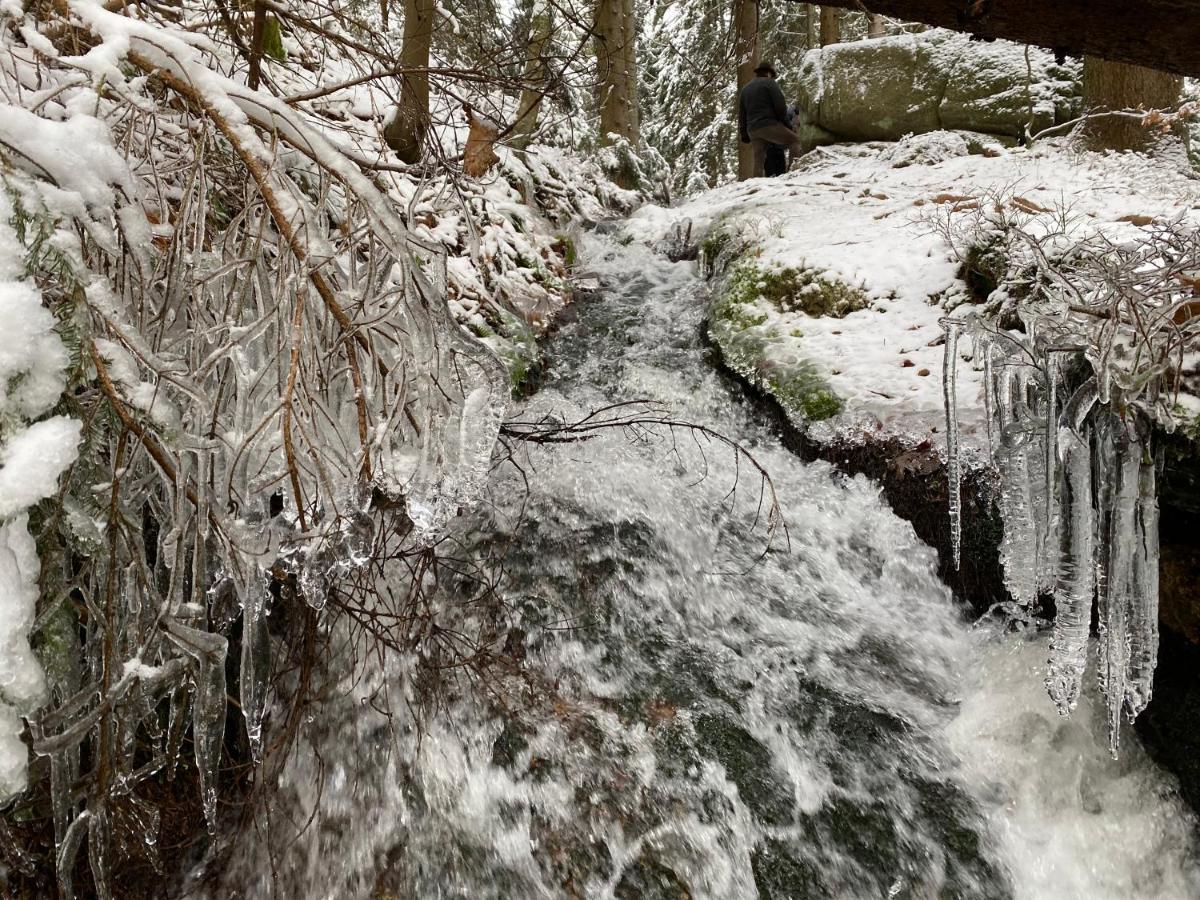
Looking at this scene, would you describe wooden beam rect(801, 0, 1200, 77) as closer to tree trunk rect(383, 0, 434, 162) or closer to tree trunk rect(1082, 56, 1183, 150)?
tree trunk rect(383, 0, 434, 162)

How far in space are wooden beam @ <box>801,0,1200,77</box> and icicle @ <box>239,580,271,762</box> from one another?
196 centimetres

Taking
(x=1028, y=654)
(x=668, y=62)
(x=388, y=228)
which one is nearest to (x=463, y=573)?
(x=388, y=228)

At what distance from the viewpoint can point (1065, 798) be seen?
9.70 feet

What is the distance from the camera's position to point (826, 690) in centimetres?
335

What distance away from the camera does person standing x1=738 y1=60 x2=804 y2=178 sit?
9.32 meters

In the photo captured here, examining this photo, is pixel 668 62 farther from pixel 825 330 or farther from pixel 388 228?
pixel 388 228

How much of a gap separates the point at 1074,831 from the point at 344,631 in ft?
10.6

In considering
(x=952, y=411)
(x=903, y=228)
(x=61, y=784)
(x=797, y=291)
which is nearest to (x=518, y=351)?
(x=797, y=291)

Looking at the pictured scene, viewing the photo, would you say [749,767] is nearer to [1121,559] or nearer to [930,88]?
[1121,559]

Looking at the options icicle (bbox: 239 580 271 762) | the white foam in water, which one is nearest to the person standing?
the white foam in water

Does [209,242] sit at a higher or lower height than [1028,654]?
higher

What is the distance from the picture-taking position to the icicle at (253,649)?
1.65 m

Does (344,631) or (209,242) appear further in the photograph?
(344,631)

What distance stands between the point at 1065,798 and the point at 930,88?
30.3 feet
